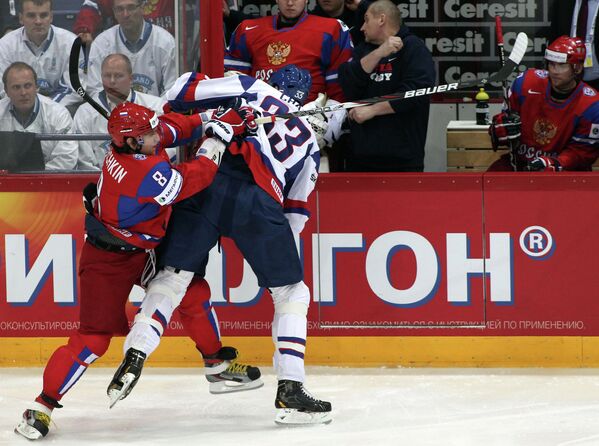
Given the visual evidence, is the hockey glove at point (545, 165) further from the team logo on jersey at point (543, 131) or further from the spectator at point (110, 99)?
the spectator at point (110, 99)

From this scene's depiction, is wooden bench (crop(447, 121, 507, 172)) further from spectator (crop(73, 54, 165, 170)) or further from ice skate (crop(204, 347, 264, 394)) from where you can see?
ice skate (crop(204, 347, 264, 394))

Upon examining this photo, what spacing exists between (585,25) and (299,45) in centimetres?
160

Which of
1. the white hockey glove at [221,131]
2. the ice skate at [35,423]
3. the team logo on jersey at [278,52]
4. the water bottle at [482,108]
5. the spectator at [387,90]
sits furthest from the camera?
the water bottle at [482,108]

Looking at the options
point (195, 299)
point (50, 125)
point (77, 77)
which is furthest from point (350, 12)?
point (195, 299)

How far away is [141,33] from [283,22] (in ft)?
2.55

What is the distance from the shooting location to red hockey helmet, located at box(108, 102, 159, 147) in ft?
15.4

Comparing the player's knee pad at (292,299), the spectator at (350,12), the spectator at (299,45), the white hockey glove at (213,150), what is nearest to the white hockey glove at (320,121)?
the spectator at (299,45)

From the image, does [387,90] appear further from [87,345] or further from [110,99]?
[87,345]

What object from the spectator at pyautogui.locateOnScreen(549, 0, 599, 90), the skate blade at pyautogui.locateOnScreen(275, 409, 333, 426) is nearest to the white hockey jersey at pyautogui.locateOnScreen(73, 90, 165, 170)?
the skate blade at pyautogui.locateOnScreen(275, 409, 333, 426)

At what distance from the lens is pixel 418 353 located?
573cm

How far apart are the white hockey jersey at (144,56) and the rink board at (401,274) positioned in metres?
0.47

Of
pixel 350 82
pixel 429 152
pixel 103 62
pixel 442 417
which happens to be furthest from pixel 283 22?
pixel 442 417

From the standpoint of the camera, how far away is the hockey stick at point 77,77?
18.4 ft

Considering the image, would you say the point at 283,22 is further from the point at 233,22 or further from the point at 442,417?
the point at 442,417
